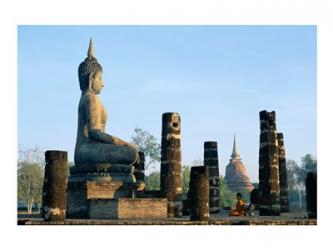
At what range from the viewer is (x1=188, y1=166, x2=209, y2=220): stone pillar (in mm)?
15336

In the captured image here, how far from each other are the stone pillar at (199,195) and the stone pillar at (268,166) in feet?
17.8

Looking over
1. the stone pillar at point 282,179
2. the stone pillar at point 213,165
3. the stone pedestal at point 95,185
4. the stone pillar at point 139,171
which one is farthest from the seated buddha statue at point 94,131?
the stone pillar at point 282,179

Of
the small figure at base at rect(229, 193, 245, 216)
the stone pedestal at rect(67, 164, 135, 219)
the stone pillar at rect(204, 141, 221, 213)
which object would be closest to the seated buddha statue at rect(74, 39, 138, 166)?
the stone pedestal at rect(67, 164, 135, 219)

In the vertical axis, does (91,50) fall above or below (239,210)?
above

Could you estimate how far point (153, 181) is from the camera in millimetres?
46500

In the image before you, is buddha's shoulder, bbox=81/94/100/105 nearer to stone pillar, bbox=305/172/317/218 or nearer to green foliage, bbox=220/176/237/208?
stone pillar, bbox=305/172/317/218

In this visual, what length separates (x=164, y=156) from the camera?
770 inches

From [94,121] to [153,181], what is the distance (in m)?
27.2

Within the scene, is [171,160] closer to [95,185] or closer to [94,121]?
[95,185]

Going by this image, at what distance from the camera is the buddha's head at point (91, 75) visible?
20547 mm

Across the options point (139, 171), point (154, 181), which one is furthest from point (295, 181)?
point (139, 171)

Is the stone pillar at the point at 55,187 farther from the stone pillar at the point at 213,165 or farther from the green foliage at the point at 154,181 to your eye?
the green foliage at the point at 154,181

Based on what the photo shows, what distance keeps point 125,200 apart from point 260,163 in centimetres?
590

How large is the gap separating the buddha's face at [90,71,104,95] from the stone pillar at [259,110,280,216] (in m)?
5.46
